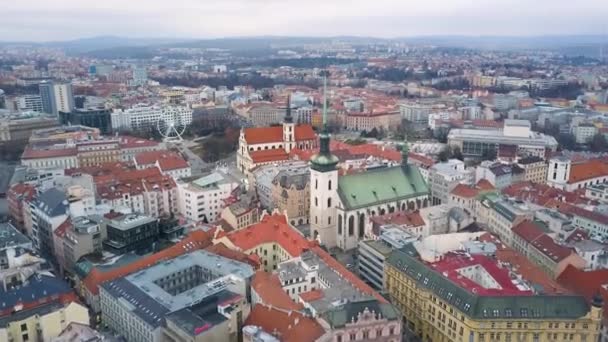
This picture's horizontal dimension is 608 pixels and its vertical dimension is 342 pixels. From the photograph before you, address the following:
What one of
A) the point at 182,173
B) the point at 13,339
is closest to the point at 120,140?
the point at 182,173

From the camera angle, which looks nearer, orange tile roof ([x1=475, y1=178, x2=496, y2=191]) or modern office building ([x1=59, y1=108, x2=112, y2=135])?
orange tile roof ([x1=475, y1=178, x2=496, y2=191])

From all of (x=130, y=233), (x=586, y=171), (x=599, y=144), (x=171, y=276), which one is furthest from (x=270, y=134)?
(x=599, y=144)

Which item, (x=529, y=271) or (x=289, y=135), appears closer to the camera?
(x=529, y=271)

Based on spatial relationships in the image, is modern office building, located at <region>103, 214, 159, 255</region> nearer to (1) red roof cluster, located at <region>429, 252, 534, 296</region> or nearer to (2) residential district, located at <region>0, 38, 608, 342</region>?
(2) residential district, located at <region>0, 38, 608, 342</region>

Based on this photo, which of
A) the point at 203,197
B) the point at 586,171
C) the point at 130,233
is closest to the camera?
the point at 130,233

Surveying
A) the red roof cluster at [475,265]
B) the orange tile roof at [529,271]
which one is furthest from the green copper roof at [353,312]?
the orange tile roof at [529,271]

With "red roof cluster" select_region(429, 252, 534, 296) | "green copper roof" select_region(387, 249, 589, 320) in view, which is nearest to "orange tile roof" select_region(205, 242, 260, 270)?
"red roof cluster" select_region(429, 252, 534, 296)

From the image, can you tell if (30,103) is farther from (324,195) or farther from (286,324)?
(286,324)
